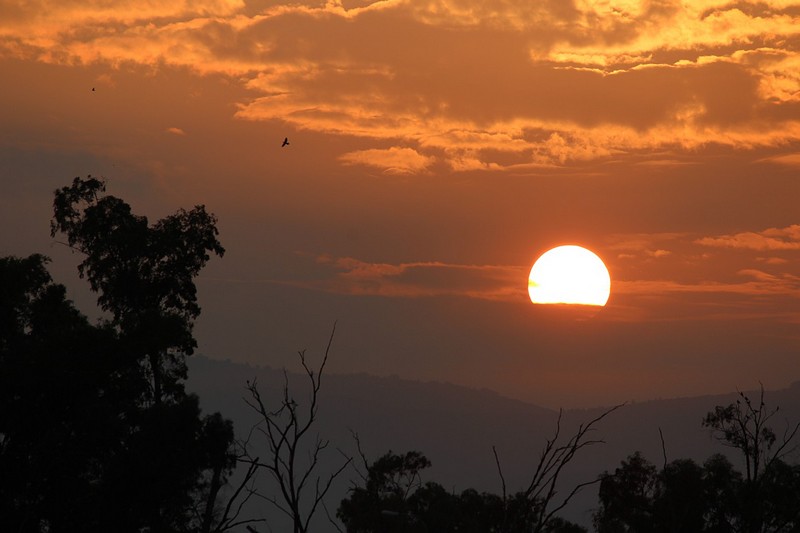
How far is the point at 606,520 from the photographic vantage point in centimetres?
5291

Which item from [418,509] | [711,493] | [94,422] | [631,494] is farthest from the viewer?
[418,509]

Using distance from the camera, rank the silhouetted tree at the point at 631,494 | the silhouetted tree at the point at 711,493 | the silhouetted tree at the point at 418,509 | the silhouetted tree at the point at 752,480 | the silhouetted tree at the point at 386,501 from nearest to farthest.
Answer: the silhouetted tree at the point at 752,480, the silhouetted tree at the point at 711,493, the silhouetted tree at the point at 631,494, the silhouetted tree at the point at 386,501, the silhouetted tree at the point at 418,509

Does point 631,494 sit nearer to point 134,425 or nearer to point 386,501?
point 386,501

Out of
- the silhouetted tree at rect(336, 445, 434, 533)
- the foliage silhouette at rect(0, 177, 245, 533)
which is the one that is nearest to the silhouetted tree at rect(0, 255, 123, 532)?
the foliage silhouette at rect(0, 177, 245, 533)

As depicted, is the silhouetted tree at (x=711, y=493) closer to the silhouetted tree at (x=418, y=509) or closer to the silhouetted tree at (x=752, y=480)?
the silhouetted tree at (x=752, y=480)

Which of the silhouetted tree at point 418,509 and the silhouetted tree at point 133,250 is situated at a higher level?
the silhouetted tree at point 133,250

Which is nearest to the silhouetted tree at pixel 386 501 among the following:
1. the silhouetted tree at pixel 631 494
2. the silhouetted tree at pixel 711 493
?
the silhouetted tree at pixel 631 494

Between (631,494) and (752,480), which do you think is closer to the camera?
(752,480)

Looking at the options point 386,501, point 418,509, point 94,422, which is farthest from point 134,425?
point 418,509

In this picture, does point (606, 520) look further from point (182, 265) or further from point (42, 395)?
point (42, 395)

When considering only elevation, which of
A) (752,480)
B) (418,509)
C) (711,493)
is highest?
(752,480)

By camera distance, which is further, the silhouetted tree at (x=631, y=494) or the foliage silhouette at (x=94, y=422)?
the silhouetted tree at (x=631, y=494)

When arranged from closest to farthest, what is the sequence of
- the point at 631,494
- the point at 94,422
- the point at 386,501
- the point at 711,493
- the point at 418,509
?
the point at 94,422
the point at 711,493
the point at 631,494
the point at 386,501
the point at 418,509

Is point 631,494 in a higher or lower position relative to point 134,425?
lower
